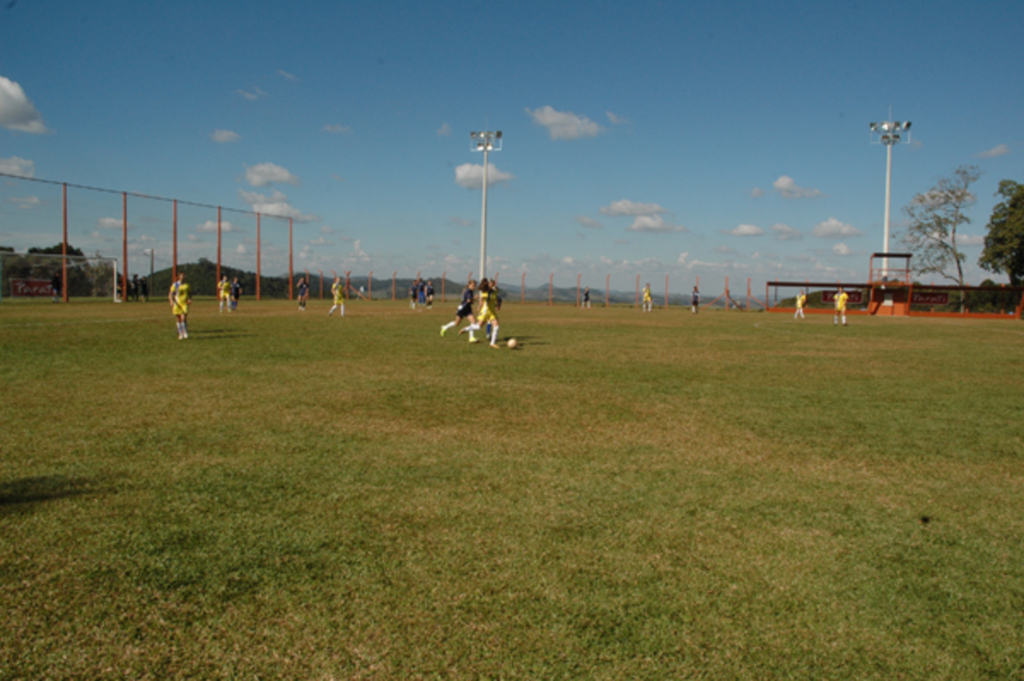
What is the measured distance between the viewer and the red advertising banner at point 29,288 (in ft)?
128

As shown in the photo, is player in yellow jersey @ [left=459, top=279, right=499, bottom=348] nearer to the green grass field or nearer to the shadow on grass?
the green grass field

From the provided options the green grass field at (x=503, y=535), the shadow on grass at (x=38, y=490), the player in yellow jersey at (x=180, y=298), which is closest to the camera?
the green grass field at (x=503, y=535)

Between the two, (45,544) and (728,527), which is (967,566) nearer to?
(728,527)

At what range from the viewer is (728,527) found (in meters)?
4.45

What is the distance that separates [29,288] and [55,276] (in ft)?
5.18

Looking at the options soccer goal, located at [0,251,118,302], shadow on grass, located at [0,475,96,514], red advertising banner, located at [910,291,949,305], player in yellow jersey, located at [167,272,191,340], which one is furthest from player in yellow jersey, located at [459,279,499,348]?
red advertising banner, located at [910,291,949,305]

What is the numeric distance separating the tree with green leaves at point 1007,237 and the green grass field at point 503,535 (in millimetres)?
56409

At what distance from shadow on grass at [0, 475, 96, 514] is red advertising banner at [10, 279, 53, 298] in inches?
1706

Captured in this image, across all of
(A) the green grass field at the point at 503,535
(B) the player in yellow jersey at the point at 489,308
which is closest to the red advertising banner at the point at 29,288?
(B) the player in yellow jersey at the point at 489,308

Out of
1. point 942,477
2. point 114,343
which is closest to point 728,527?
point 942,477

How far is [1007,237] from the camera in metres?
53.5

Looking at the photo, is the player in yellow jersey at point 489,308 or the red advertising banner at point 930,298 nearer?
the player in yellow jersey at point 489,308

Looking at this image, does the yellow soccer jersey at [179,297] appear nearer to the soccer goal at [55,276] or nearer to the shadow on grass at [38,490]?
the shadow on grass at [38,490]

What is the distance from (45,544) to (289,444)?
2.62 m
